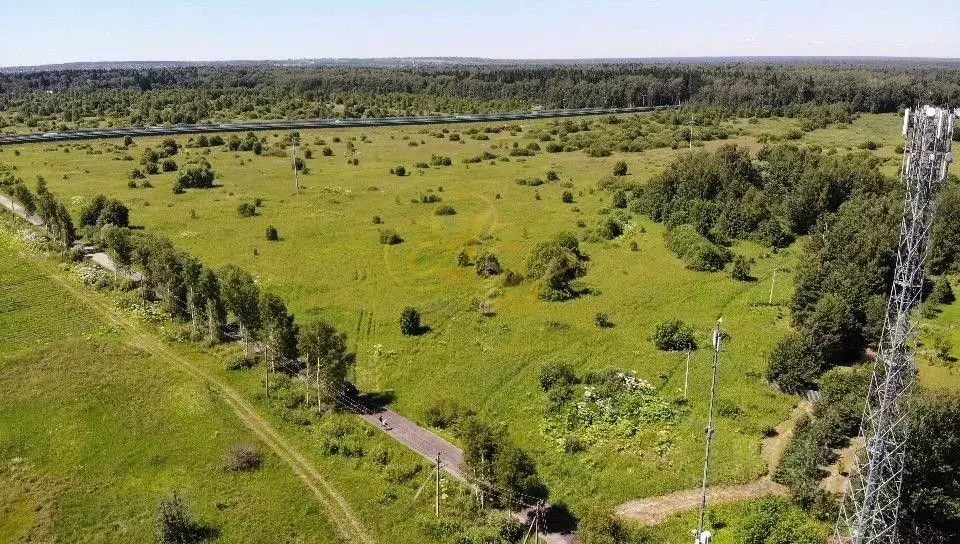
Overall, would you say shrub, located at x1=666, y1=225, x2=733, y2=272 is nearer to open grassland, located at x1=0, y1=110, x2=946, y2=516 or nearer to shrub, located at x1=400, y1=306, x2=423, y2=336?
open grassland, located at x1=0, y1=110, x2=946, y2=516

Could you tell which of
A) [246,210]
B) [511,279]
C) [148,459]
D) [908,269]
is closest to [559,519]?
[908,269]

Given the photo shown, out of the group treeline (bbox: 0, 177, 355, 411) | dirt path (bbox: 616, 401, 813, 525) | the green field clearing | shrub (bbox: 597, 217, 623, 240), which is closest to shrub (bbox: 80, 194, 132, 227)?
treeline (bbox: 0, 177, 355, 411)

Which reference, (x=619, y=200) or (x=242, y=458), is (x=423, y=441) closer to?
(x=242, y=458)

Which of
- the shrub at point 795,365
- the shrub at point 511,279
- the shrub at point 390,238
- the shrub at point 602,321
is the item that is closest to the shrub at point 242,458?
the shrub at point 602,321

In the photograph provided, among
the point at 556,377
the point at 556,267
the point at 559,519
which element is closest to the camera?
the point at 559,519

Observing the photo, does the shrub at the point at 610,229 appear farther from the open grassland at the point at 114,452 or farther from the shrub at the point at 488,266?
the open grassland at the point at 114,452

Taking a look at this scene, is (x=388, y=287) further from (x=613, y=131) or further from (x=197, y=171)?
(x=613, y=131)
